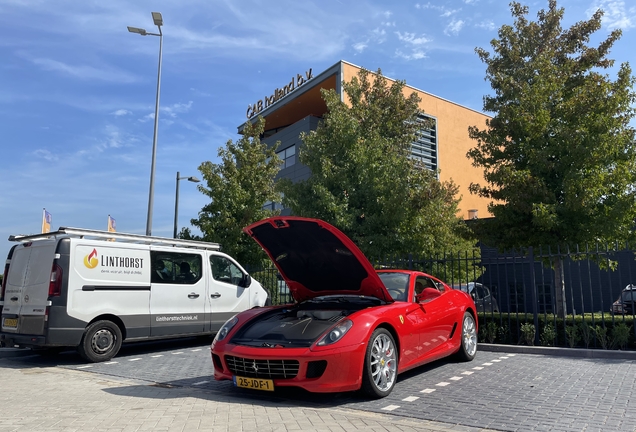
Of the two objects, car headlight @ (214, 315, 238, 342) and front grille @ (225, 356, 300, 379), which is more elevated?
car headlight @ (214, 315, 238, 342)

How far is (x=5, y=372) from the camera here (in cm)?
773

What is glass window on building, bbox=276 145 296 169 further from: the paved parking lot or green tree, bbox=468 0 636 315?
the paved parking lot

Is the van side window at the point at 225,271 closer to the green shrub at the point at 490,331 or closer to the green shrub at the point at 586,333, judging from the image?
the green shrub at the point at 490,331

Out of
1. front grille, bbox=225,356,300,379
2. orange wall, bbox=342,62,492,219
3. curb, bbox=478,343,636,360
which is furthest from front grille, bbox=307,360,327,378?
orange wall, bbox=342,62,492,219

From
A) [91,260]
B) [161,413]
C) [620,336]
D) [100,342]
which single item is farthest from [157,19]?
[620,336]

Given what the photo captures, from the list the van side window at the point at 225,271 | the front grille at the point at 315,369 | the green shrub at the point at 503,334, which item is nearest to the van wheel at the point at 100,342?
the van side window at the point at 225,271

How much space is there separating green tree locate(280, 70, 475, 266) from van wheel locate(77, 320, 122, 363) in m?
6.29

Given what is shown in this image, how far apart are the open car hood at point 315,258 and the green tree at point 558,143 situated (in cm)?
628

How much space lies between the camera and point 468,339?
788 centimetres

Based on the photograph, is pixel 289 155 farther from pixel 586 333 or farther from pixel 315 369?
pixel 315 369

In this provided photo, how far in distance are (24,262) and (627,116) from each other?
43.0ft

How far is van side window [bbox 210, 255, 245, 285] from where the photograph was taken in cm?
1052

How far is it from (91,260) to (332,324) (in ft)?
15.9

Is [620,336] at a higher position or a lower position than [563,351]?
higher
